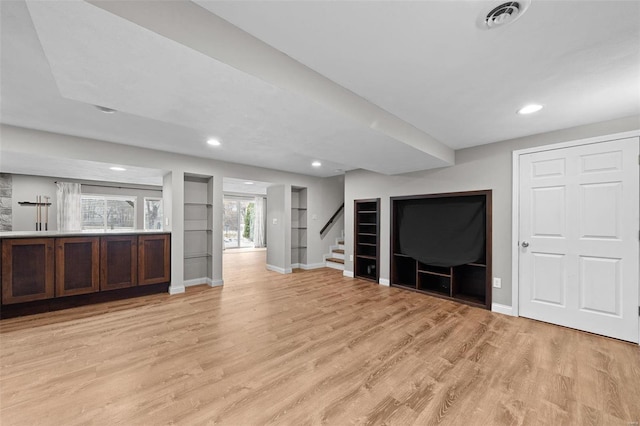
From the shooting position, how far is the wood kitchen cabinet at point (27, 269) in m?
2.96

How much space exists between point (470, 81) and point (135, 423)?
127 inches

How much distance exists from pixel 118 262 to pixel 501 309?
17.9 feet

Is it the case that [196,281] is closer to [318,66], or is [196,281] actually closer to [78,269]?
[78,269]

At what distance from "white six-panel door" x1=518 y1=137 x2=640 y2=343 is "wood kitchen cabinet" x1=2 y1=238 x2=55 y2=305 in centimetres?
604

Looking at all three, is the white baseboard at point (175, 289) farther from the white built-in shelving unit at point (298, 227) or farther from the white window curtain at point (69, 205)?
Answer: the white window curtain at point (69, 205)

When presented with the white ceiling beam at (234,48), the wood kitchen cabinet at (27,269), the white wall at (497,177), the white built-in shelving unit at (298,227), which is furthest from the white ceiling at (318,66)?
the white built-in shelving unit at (298,227)

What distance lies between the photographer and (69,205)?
5914 mm

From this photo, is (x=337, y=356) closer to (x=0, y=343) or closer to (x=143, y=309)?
(x=143, y=309)

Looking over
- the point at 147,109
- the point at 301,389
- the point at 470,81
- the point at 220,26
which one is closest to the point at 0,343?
the point at 147,109

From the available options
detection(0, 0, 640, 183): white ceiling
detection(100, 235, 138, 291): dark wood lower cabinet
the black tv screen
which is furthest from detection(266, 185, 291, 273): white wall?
detection(0, 0, 640, 183): white ceiling

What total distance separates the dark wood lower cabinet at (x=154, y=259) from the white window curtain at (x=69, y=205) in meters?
3.80

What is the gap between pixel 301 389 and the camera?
176 cm

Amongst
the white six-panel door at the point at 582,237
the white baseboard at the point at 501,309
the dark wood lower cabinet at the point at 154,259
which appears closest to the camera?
the white six-panel door at the point at 582,237

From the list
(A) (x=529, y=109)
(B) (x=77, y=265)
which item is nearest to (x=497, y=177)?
(A) (x=529, y=109)
